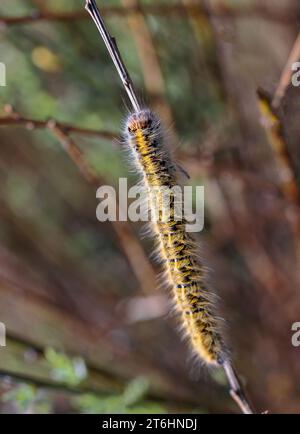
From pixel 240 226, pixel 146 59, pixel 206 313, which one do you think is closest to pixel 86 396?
pixel 206 313

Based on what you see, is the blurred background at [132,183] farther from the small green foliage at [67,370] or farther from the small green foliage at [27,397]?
the small green foliage at [27,397]

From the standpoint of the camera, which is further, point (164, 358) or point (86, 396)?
Result: point (164, 358)

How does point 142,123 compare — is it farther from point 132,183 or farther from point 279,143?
point 132,183

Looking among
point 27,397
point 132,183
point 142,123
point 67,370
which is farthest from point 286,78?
point 132,183

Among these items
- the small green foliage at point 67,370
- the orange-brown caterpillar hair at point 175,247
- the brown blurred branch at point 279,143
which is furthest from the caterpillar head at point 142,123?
the small green foliage at point 67,370
